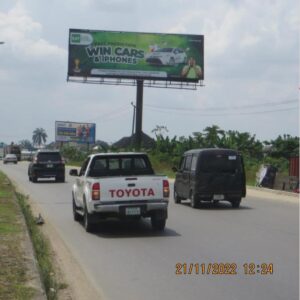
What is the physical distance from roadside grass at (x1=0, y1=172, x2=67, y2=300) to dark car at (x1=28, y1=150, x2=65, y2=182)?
70.2ft

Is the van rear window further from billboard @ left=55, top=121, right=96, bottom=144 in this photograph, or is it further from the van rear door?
billboard @ left=55, top=121, right=96, bottom=144

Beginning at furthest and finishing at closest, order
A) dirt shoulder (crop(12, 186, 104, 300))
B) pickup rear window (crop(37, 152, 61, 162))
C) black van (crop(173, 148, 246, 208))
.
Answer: pickup rear window (crop(37, 152, 61, 162))
black van (crop(173, 148, 246, 208))
dirt shoulder (crop(12, 186, 104, 300))

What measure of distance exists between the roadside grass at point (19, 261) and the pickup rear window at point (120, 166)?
198 centimetres

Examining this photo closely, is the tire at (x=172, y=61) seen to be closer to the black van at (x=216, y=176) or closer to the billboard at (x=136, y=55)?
the billboard at (x=136, y=55)

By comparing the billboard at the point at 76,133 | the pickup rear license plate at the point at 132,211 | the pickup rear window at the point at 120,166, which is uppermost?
the billboard at the point at 76,133

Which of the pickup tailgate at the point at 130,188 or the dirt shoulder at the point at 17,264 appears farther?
the pickup tailgate at the point at 130,188

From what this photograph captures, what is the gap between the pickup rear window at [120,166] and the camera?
15555mm

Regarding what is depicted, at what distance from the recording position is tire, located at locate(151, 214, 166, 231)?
14528 millimetres

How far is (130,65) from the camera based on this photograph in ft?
200

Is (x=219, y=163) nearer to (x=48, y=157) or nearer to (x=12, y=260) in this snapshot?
(x=12, y=260)
